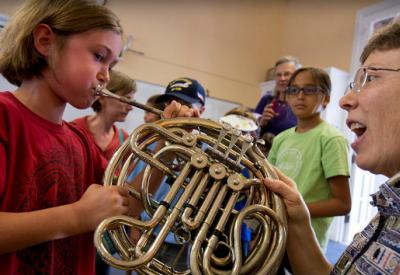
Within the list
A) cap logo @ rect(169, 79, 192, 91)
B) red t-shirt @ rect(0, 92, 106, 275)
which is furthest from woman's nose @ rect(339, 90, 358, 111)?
cap logo @ rect(169, 79, 192, 91)

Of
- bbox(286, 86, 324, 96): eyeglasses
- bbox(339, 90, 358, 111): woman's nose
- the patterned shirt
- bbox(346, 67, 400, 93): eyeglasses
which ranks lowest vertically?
the patterned shirt

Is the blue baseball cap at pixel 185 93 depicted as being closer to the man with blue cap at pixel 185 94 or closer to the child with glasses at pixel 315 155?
the man with blue cap at pixel 185 94

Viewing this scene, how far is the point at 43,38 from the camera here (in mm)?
647

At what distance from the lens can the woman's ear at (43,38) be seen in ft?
2.12

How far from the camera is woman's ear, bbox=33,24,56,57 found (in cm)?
65

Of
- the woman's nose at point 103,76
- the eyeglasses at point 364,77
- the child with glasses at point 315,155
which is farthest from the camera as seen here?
the child with glasses at point 315,155

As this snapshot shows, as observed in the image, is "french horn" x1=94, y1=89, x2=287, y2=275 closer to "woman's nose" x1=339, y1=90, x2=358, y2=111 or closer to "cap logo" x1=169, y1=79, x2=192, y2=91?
"woman's nose" x1=339, y1=90, x2=358, y2=111

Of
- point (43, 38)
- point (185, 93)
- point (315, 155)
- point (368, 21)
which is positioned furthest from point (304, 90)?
point (368, 21)

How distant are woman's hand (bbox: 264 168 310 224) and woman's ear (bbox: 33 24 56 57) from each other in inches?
19.8

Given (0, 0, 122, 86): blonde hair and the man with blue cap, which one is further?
the man with blue cap

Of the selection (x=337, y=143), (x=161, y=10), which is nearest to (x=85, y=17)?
(x=337, y=143)

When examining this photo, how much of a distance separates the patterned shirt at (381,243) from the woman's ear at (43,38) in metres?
0.66

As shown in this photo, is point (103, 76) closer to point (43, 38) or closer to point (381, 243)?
point (43, 38)

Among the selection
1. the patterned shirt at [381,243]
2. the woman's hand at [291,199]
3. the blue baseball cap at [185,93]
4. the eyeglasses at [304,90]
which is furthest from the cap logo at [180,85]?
the patterned shirt at [381,243]
